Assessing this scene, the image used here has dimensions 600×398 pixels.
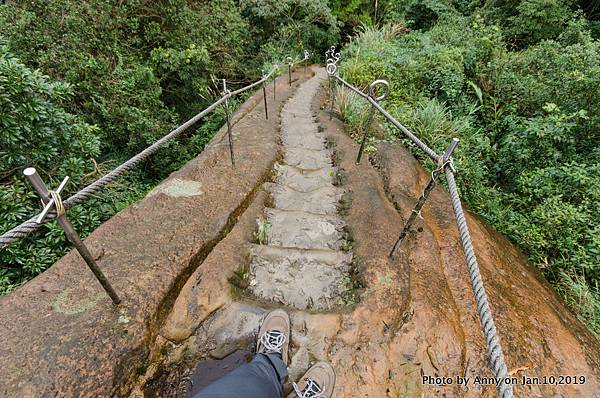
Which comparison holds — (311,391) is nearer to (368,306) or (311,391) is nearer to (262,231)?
(368,306)

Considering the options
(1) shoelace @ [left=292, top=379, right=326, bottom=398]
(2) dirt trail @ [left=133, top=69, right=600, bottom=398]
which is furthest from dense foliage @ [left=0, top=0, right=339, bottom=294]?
(1) shoelace @ [left=292, top=379, right=326, bottom=398]

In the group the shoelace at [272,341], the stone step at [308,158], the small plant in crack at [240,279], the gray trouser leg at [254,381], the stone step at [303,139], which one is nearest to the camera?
the gray trouser leg at [254,381]

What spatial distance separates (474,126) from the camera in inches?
225

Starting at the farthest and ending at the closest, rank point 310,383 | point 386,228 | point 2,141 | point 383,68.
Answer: point 383,68, point 2,141, point 386,228, point 310,383

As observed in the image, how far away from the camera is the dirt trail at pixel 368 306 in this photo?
5.88ft

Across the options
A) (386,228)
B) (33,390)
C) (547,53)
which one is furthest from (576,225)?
(33,390)

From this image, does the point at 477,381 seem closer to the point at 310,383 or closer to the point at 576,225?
the point at 310,383

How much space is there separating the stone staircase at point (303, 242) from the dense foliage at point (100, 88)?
7.63ft

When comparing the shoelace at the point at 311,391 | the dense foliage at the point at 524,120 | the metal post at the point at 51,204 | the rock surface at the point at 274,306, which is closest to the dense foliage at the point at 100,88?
the rock surface at the point at 274,306

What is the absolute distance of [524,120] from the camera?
4973 millimetres

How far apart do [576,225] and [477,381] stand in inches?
107

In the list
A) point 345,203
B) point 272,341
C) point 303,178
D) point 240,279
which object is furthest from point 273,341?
point 303,178

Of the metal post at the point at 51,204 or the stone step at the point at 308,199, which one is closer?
the metal post at the point at 51,204

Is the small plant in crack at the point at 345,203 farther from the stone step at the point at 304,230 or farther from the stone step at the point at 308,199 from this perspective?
the stone step at the point at 304,230
